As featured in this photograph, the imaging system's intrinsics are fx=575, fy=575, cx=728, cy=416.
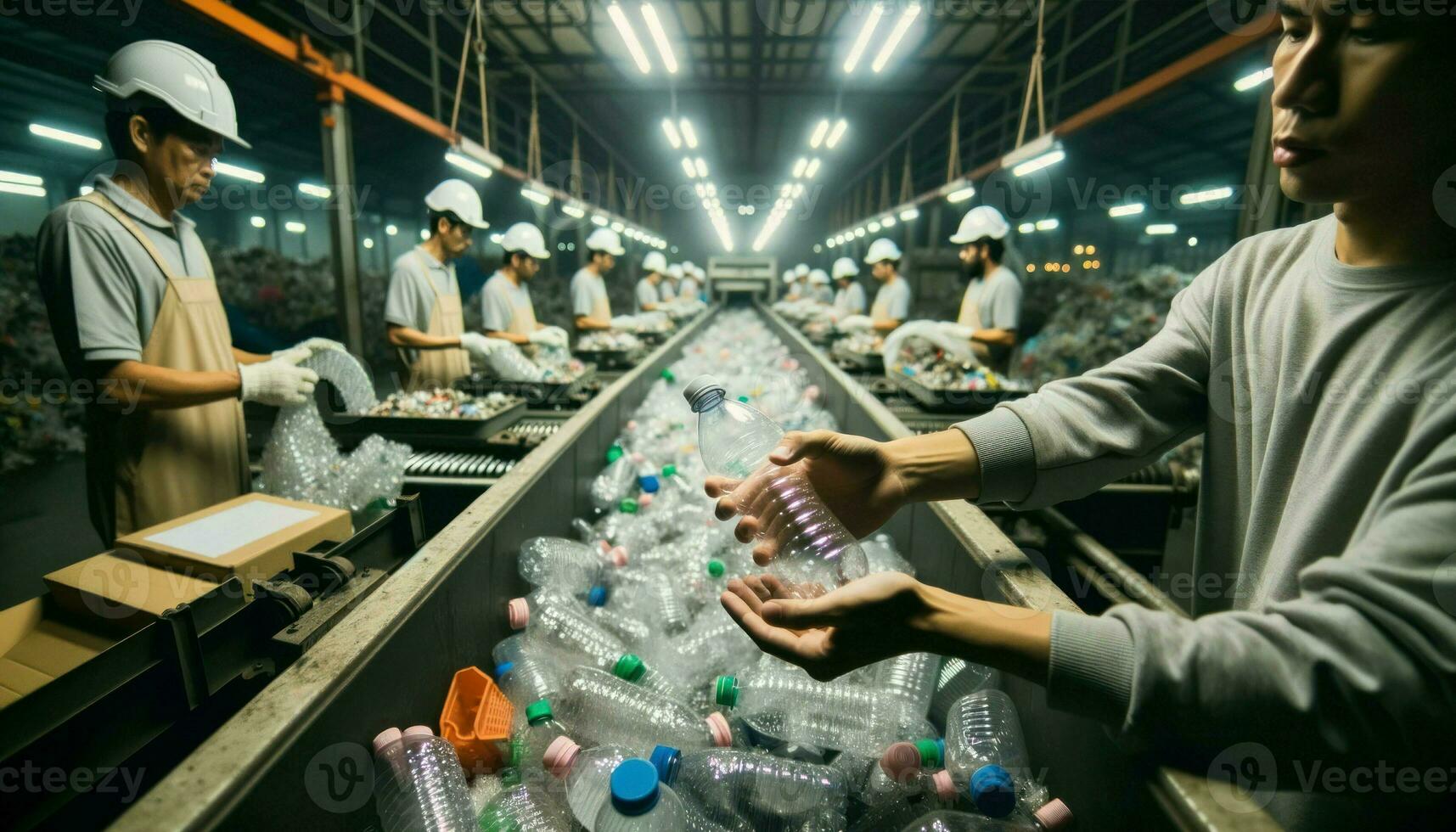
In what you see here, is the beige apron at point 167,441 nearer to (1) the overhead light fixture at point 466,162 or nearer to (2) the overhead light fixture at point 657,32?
(1) the overhead light fixture at point 466,162

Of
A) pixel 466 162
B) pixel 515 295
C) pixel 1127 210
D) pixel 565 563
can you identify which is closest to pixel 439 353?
pixel 515 295

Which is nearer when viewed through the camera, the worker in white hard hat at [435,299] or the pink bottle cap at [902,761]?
the pink bottle cap at [902,761]

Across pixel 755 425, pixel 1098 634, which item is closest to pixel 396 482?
pixel 755 425

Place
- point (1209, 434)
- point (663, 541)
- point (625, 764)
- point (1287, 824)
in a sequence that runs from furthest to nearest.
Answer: point (663, 541)
point (1209, 434)
point (625, 764)
point (1287, 824)

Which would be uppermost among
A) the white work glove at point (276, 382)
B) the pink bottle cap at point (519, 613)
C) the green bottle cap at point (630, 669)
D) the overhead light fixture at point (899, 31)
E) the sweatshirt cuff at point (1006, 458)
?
the overhead light fixture at point (899, 31)

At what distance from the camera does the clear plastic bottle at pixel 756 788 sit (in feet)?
4.11

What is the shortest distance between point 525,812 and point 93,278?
2209 millimetres

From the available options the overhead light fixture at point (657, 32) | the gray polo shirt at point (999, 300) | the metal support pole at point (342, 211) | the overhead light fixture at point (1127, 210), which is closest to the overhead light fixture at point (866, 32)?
the overhead light fixture at point (657, 32)

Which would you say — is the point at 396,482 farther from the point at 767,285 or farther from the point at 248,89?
the point at 767,285

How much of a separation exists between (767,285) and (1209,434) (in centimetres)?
2377

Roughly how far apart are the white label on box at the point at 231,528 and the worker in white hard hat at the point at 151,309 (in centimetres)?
62

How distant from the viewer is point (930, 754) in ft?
4.12

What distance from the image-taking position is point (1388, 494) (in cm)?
77

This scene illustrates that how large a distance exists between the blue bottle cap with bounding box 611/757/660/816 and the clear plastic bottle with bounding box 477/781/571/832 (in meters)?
0.31
